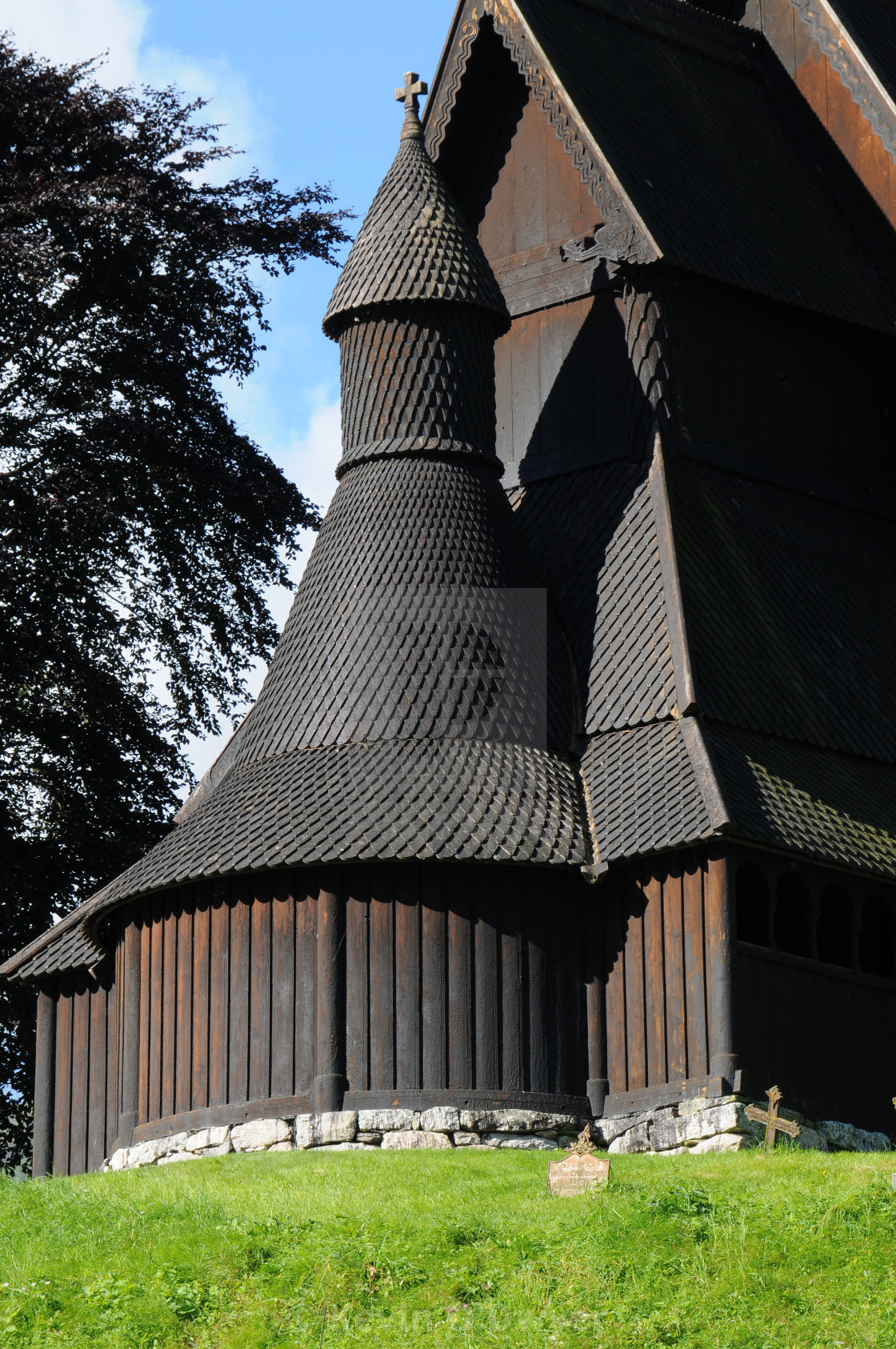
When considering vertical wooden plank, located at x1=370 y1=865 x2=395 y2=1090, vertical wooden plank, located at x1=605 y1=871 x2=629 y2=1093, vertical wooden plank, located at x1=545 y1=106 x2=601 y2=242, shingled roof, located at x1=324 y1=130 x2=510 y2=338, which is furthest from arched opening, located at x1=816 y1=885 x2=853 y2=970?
vertical wooden plank, located at x1=545 y1=106 x2=601 y2=242

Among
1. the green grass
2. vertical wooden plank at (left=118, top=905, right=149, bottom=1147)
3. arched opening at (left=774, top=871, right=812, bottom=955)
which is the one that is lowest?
the green grass

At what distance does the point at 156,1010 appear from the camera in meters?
25.6

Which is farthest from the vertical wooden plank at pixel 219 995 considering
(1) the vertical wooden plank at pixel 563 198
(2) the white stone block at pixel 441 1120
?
(1) the vertical wooden plank at pixel 563 198

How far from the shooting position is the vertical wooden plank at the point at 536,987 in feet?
79.3

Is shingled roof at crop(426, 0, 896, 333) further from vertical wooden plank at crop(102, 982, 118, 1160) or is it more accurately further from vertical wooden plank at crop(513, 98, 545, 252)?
vertical wooden plank at crop(102, 982, 118, 1160)

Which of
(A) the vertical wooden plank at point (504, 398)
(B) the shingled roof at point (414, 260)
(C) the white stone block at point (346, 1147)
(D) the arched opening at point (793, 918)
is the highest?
(B) the shingled roof at point (414, 260)

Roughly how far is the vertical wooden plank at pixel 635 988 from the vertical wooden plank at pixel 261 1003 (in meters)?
3.52

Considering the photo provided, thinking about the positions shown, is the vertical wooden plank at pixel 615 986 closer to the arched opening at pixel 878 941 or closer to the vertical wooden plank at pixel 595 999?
the vertical wooden plank at pixel 595 999

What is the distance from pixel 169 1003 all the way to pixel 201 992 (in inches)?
21.9

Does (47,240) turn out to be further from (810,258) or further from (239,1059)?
(239,1059)

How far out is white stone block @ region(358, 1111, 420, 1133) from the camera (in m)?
23.7

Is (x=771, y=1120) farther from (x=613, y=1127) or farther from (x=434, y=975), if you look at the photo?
(x=434, y=975)

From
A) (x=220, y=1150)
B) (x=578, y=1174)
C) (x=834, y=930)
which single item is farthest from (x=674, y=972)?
(x=578, y=1174)

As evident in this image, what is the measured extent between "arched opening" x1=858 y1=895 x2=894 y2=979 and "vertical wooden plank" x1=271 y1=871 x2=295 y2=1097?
5903 millimetres
